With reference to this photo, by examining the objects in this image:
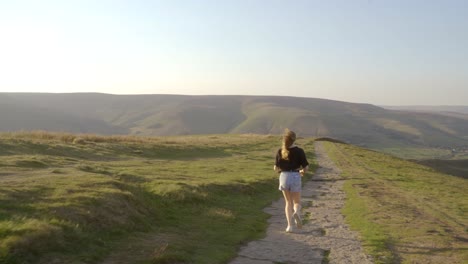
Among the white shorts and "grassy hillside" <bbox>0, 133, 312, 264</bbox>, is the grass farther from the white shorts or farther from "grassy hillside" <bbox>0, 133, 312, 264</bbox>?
"grassy hillside" <bbox>0, 133, 312, 264</bbox>

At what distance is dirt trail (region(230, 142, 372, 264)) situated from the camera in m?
10.8

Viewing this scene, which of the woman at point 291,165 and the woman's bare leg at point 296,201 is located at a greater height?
the woman at point 291,165

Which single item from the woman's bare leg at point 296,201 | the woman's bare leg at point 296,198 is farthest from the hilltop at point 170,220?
the woman's bare leg at point 296,198

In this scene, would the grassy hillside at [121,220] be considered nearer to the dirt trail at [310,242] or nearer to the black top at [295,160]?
the dirt trail at [310,242]

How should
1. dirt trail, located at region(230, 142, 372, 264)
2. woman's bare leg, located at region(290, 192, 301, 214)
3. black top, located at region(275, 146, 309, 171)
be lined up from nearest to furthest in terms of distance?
1. dirt trail, located at region(230, 142, 372, 264)
2. black top, located at region(275, 146, 309, 171)
3. woman's bare leg, located at region(290, 192, 301, 214)

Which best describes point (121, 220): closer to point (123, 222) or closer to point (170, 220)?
point (123, 222)

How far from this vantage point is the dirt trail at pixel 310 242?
10811 mm

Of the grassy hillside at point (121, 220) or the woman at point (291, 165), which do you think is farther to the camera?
the woman at point (291, 165)

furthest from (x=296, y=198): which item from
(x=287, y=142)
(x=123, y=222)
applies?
(x=123, y=222)

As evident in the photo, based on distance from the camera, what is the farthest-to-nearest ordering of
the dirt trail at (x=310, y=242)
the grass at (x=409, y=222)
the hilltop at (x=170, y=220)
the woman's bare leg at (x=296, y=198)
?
1. the woman's bare leg at (x=296, y=198)
2. the grass at (x=409, y=222)
3. the dirt trail at (x=310, y=242)
4. the hilltop at (x=170, y=220)

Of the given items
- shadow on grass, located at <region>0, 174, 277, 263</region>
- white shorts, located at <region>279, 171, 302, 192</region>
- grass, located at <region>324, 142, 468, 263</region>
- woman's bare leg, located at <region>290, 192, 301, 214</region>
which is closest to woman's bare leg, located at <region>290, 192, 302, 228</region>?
woman's bare leg, located at <region>290, 192, 301, 214</region>

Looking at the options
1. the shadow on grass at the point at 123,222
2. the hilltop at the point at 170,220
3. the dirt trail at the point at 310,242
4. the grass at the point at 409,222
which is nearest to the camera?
the shadow on grass at the point at 123,222

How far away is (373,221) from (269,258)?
6.32m

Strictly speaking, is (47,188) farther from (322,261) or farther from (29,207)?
(322,261)
